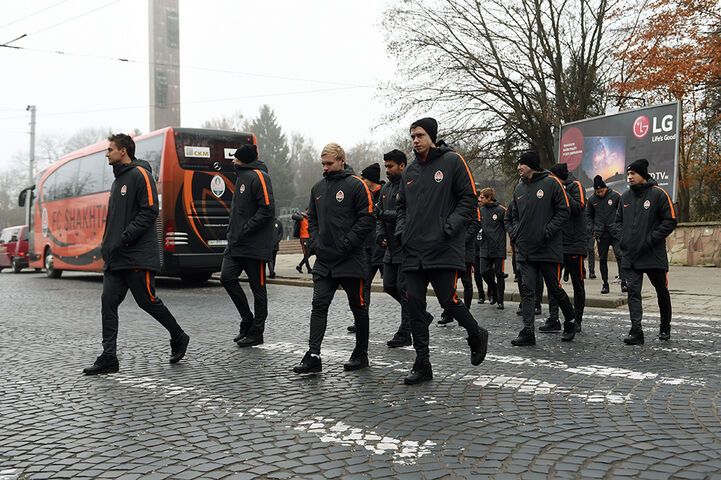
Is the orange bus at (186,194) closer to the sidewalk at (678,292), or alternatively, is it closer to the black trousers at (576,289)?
the sidewalk at (678,292)

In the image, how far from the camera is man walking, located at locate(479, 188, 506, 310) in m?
11.0

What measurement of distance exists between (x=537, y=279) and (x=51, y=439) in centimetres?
497

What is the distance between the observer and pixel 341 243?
592cm

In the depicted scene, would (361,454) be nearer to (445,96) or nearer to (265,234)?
(265,234)

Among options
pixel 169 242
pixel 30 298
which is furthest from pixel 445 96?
pixel 30 298

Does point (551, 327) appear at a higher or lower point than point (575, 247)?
lower

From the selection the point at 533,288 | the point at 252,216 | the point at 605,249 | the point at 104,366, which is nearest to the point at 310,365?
the point at 104,366

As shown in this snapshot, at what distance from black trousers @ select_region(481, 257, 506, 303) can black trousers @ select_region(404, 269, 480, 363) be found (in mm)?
5588

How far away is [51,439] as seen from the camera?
4.10 metres

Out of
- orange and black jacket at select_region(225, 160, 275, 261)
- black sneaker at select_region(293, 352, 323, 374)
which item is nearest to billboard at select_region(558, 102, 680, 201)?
orange and black jacket at select_region(225, 160, 275, 261)

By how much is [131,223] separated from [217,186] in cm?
1044

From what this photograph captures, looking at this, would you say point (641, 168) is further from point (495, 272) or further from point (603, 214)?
point (603, 214)

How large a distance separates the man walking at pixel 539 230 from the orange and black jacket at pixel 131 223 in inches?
144

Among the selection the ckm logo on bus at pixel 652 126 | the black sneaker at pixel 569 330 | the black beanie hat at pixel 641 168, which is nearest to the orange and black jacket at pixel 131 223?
the black sneaker at pixel 569 330
